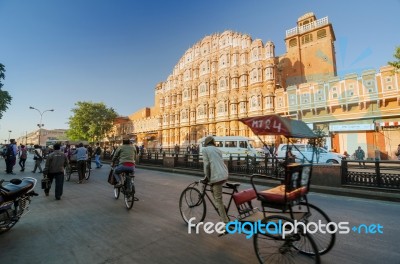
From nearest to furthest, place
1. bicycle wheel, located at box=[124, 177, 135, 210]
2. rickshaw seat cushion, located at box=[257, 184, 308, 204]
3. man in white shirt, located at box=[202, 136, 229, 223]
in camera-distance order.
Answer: rickshaw seat cushion, located at box=[257, 184, 308, 204] < man in white shirt, located at box=[202, 136, 229, 223] < bicycle wheel, located at box=[124, 177, 135, 210]

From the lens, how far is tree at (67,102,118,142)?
51.5 metres

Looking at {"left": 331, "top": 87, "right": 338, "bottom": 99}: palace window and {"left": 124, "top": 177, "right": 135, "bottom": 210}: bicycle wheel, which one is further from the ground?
{"left": 331, "top": 87, "right": 338, "bottom": 99}: palace window

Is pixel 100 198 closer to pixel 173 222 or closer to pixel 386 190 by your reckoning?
pixel 173 222

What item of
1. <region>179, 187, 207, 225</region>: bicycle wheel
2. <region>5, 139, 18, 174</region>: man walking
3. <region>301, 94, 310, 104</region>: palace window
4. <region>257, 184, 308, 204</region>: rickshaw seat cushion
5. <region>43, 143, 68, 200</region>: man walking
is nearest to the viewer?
<region>257, 184, 308, 204</region>: rickshaw seat cushion

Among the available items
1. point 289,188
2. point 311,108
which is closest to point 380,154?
point 311,108

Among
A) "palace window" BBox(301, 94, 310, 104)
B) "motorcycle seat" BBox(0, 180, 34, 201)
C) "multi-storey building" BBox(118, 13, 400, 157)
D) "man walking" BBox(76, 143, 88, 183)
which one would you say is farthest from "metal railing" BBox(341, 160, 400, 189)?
"palace window" BBox(301, 94, 310, 104)

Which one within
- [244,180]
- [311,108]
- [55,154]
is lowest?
Result: [244,180]

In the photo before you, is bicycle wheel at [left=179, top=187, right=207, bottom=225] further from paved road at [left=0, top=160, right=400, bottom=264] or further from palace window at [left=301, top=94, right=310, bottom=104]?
palace window at [left=301, top=94, right=310, bottom=104]

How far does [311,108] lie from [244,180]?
21193 millimetres

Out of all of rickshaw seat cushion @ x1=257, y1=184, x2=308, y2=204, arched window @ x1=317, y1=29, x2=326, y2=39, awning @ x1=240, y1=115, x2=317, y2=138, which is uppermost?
arched window @ x1=317, y1=29, x2=326, y2=39

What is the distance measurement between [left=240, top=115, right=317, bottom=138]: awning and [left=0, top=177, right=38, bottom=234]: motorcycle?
4.90m

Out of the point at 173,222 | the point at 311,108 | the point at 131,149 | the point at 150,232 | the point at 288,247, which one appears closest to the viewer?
the point at 288,247

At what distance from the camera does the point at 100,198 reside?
6867 millimetres

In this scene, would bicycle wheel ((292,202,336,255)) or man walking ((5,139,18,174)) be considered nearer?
bicycle wheel ((292,202,336,255))
